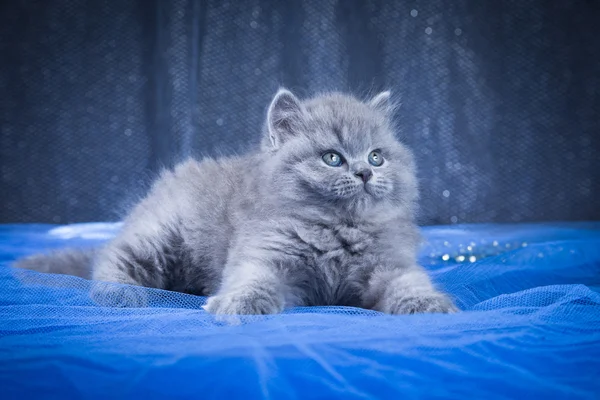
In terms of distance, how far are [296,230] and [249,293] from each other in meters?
0.27

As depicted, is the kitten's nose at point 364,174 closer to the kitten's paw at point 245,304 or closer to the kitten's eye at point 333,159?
the kitten's eye at point 333,159

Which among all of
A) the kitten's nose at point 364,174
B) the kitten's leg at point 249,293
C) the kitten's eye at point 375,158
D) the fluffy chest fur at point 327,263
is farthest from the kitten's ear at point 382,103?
the kitten's leg at point 249,293

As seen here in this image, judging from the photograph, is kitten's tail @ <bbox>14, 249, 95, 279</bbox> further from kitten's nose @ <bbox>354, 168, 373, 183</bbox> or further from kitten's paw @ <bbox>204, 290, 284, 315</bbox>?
kitten's nose @ <bbox>354, 168, 373, 183</bbox>

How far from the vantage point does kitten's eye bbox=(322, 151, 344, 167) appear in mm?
1587

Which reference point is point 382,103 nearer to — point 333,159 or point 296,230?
point 333,159

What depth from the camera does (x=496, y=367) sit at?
1.06 metres

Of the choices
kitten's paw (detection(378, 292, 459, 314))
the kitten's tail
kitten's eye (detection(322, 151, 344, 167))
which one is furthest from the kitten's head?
the kitten's tail

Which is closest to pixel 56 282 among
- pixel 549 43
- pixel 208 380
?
pixel 208 380

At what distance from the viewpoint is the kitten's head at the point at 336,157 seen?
1.55 metres

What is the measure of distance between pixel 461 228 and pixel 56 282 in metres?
1.67

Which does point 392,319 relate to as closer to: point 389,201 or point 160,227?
point 389,201

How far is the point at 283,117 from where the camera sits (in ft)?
5.62

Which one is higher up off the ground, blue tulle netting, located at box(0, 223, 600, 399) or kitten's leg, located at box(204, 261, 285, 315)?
kitten's leg, located at box(204, 261, 285, 315)

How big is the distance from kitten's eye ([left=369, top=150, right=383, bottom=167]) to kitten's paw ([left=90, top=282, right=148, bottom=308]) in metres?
0.67
